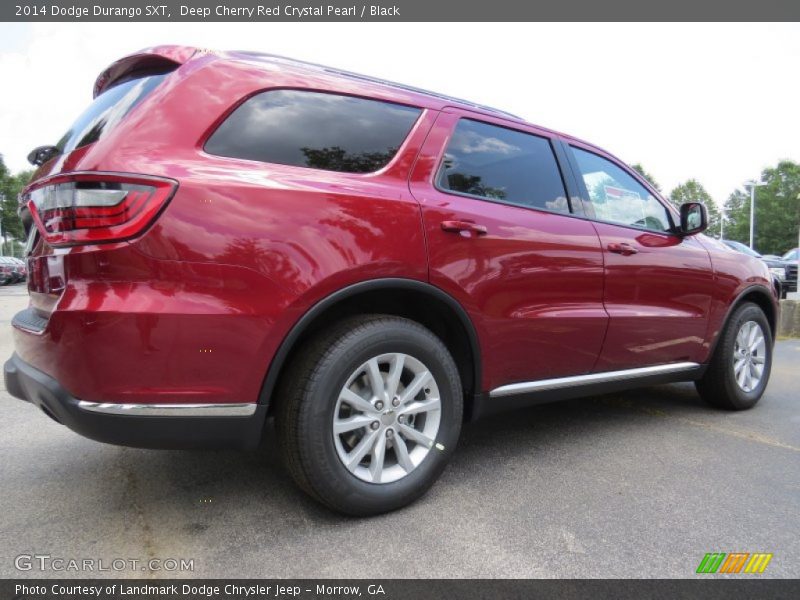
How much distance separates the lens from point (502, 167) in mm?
2779

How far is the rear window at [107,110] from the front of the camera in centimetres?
202

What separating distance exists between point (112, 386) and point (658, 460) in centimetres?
259

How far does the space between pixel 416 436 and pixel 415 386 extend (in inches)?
8.2

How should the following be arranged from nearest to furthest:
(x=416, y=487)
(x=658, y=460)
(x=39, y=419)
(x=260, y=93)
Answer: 1. (x=260, y=93)
2. (x=416, y=487)
3. (x=658, y=460)
4. (x=39, y=419)

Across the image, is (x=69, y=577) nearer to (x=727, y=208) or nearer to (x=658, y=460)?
(x=658, y=460)

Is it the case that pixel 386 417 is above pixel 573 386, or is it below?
above

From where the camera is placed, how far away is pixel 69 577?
1.77 m

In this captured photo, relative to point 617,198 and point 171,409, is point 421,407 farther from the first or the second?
point 617,198

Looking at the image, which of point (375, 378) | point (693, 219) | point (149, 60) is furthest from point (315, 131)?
point (693, 219)

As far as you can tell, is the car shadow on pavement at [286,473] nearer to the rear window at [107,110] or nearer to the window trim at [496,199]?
the window trim at [496,199]

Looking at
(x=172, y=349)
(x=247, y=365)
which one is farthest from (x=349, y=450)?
(x=172, y=349)

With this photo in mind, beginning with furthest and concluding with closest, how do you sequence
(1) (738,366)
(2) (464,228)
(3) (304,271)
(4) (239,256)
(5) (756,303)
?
(5) (756,303)
(1) (738,366)
(2) (464,228)
(3) (304,271)
(4) (239,256)
